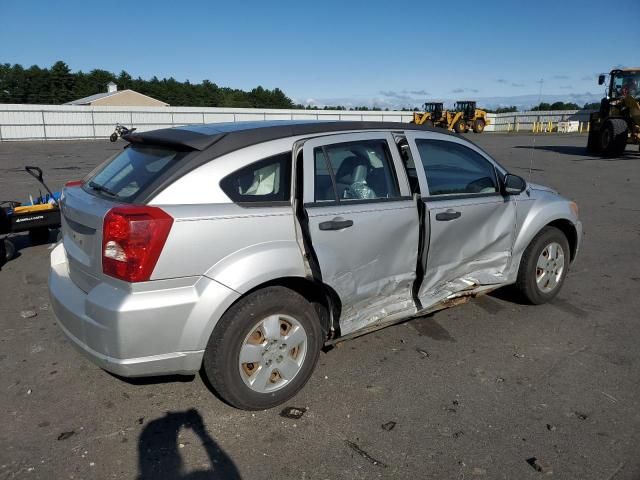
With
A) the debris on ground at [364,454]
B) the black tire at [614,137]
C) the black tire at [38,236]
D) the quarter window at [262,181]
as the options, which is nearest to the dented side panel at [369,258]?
the quarter window at [262,181]

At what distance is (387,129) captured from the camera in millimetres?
3801

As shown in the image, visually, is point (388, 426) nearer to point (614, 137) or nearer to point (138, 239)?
point (138, 239)

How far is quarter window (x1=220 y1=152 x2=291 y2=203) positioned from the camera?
3029 mm

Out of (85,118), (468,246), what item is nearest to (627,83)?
(468,246)

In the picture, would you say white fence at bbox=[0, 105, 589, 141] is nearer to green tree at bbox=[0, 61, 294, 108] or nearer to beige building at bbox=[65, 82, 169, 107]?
beige building at bbox=[65, 82, 169, 107]

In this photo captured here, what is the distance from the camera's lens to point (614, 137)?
19.4 meters

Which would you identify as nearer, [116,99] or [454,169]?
[454,169]

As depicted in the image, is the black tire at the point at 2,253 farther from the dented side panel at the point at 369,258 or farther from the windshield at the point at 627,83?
the windshield at the point at 627,83

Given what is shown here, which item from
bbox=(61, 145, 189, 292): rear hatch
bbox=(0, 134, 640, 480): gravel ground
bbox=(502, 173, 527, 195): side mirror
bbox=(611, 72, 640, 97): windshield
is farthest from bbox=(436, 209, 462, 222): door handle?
bbox=(611, 72, 640, 97): windshield

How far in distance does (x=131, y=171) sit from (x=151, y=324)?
105cm

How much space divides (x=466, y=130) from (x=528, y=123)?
16.2 metres

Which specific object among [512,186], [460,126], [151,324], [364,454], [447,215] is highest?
[460,126]

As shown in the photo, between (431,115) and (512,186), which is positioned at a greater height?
(431,115)

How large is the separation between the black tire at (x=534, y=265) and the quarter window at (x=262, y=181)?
2562 mm
